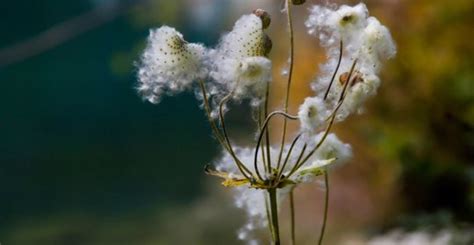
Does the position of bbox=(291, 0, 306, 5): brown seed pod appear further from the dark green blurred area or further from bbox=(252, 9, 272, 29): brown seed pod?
the dark green blurred area

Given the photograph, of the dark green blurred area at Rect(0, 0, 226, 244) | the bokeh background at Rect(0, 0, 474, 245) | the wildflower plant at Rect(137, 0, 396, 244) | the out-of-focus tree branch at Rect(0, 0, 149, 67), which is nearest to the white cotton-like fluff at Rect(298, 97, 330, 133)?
the wildflower plant at Rect(137, 0, 396, 244)

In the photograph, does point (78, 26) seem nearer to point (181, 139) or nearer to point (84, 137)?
point (181, 139)

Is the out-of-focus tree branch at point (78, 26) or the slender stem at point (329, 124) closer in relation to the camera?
the slender stem at point (329, 124)

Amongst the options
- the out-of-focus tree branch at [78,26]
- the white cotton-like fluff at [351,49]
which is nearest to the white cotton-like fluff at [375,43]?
the white cotton-like fluff at [351,49]

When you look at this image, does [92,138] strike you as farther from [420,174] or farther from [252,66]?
[252,66]

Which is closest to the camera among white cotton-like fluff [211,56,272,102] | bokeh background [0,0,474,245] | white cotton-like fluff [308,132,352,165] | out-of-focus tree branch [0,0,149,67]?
white cotton-like fluff [211,56,272,102]

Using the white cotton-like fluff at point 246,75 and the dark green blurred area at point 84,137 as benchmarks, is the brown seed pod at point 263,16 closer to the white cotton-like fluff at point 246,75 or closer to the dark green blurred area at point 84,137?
the white cotton-like fluff at point 246,75

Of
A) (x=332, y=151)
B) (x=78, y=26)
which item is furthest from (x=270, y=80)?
(x=78, y=26)

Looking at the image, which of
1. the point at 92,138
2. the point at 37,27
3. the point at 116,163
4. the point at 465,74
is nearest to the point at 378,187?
the point at 465,74
